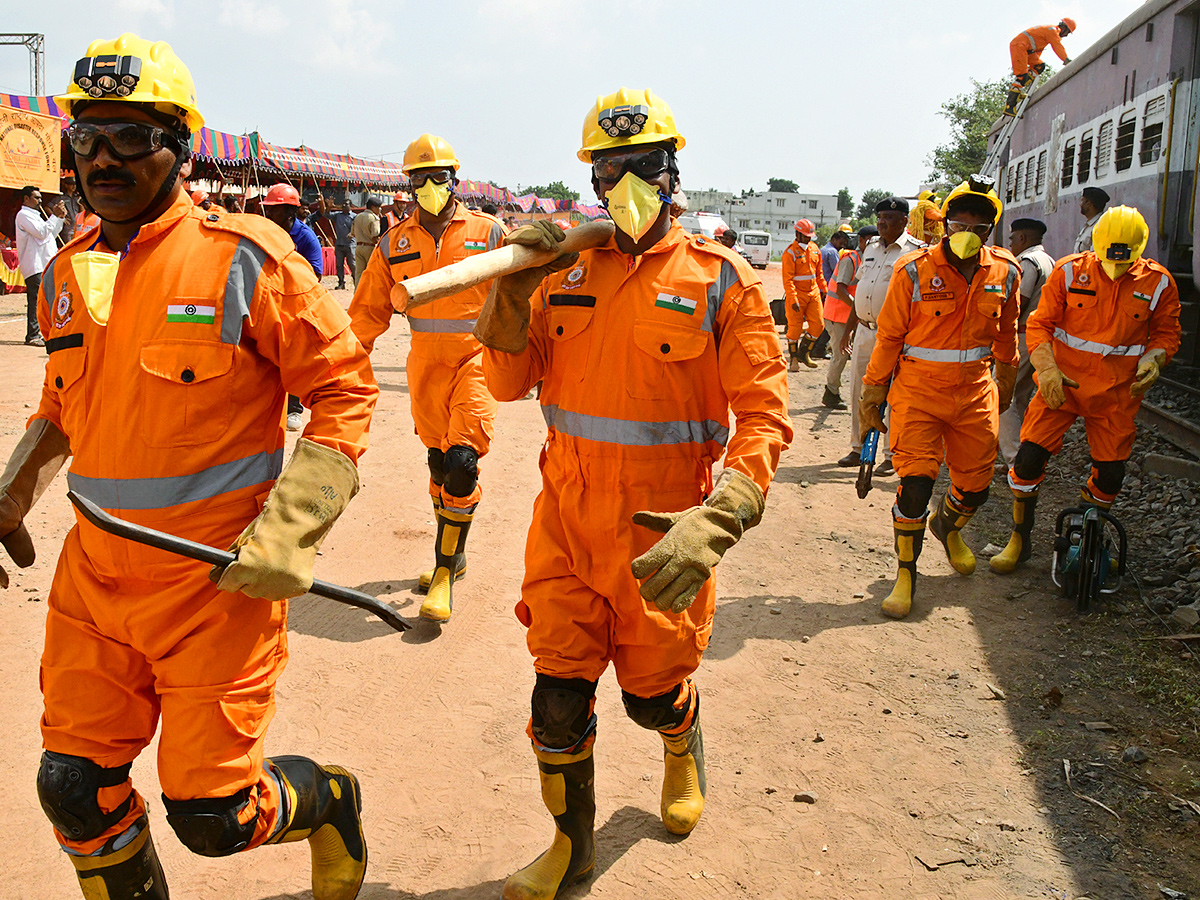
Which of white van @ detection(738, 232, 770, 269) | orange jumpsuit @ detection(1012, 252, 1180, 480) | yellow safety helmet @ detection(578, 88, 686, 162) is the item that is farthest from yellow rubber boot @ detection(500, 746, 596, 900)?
white van @ detection(738, 232, 770, 269)

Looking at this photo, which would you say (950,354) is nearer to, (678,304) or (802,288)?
(678,304)

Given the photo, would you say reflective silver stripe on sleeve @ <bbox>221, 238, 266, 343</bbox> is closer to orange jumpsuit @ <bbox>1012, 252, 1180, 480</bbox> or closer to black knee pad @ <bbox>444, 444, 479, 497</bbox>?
Answer: black knee pad @ <bbox>444, 444, 479, 497</bbox>

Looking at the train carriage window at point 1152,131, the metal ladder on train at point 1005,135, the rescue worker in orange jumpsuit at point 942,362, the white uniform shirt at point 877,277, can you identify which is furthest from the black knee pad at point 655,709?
the metal ladder on train at point 1005,135

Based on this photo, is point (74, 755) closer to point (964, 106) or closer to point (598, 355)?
point (598, 355)

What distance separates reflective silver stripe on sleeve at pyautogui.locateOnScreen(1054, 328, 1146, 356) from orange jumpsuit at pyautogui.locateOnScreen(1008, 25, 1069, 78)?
11271 millimetres

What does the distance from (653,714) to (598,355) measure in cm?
126

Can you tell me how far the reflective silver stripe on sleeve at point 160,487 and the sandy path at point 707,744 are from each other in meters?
1.51

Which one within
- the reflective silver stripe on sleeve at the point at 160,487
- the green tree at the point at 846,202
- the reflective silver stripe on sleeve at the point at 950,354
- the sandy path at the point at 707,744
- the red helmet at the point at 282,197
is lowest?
the sandy path at the point at 707,744

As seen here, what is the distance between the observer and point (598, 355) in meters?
3.06

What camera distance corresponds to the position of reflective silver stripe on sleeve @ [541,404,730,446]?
117 inches

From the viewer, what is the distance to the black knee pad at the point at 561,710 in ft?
9.89

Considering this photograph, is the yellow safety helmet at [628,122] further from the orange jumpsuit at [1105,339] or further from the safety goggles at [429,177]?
the orange jumpsuit at [1105,339]

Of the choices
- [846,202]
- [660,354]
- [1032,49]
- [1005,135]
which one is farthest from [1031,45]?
[846,202]

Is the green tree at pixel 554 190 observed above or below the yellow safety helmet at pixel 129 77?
above
